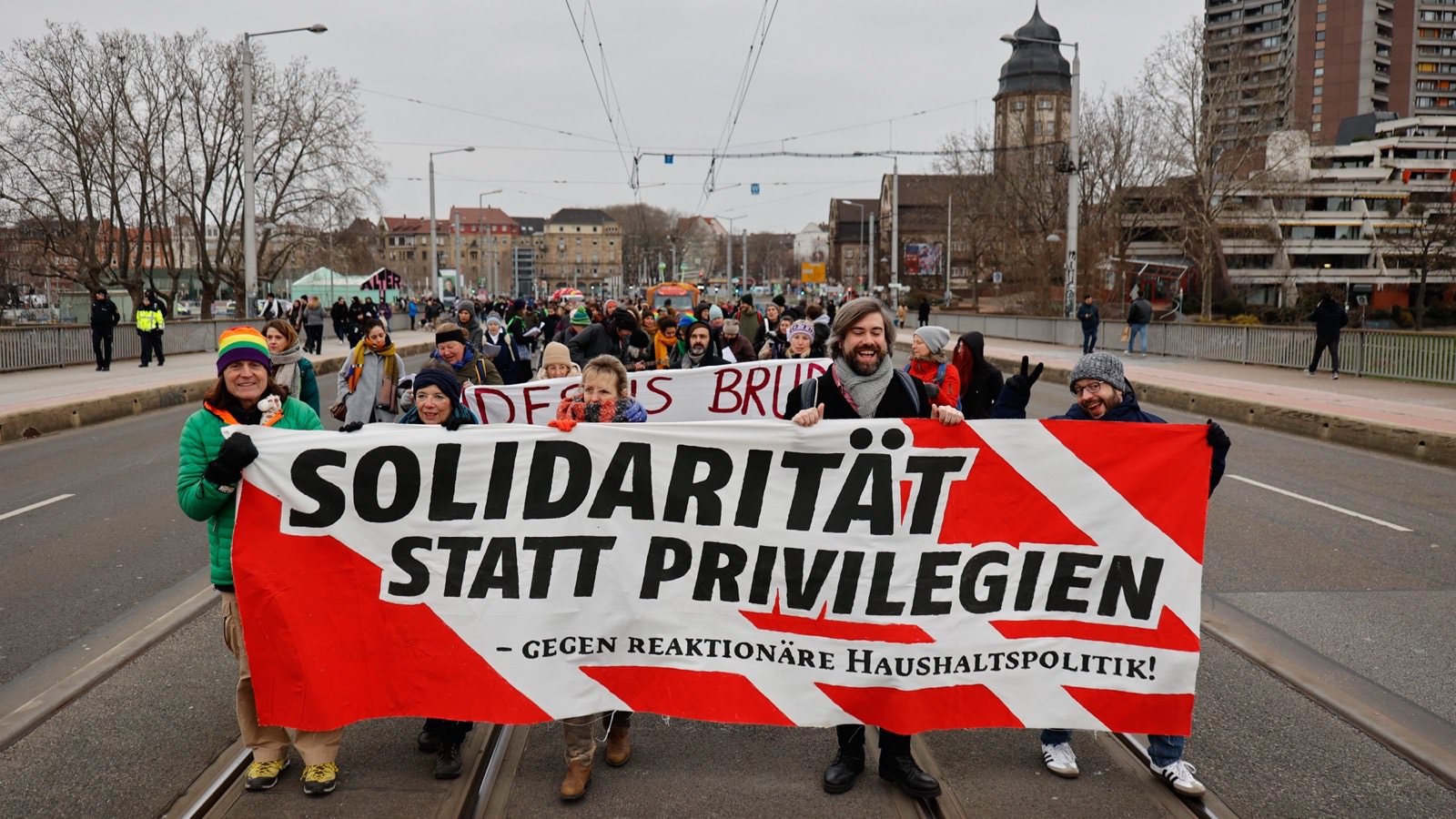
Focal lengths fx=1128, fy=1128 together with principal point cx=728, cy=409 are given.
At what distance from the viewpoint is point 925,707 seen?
424 cm

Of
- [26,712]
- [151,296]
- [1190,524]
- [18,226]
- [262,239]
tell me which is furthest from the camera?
[262,239]

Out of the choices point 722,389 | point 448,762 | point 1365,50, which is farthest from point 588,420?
point 1365,50

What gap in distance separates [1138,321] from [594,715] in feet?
93.8

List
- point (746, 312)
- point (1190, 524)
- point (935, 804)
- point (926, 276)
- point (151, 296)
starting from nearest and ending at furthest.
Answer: point (935, 804) < point (1190, 524) < point (746, 312) < point (151, 296) < point (926, 276)

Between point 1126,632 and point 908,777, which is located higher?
point 1126,632

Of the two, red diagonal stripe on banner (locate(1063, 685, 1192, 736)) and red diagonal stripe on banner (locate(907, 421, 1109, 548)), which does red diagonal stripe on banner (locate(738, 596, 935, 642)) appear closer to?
red diagonal stripe on banner (locate(907, 421, 1109, 548))

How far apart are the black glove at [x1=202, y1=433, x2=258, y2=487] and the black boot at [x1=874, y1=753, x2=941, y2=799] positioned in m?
2.45

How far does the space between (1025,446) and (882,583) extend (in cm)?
77

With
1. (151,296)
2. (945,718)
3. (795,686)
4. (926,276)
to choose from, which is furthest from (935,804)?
(926,276)

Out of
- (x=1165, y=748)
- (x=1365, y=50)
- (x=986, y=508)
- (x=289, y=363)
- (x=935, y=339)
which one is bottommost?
(x=1165, y=748)

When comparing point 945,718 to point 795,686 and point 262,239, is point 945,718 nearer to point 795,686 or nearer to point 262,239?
point 795,686

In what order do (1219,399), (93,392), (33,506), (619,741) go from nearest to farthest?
(619,741), (33,506), (1219,399), (93,392)

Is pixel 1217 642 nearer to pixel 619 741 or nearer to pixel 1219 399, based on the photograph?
pixel 619 741

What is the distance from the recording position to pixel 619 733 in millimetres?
4473
